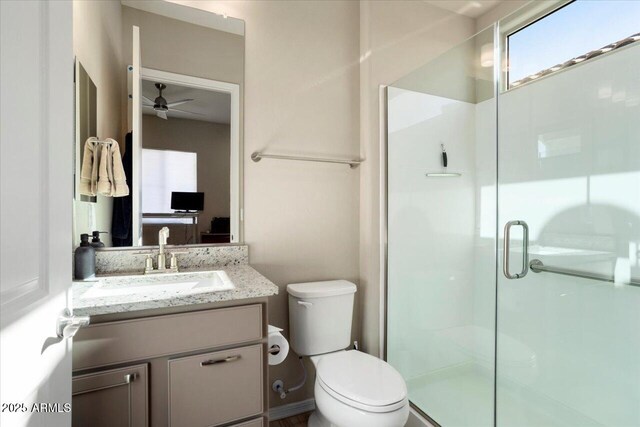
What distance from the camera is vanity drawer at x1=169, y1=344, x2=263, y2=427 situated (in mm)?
1184

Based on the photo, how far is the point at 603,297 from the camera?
1.59 meters

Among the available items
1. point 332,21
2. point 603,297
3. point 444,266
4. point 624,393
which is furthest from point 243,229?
point 624,393

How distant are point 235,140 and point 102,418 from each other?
1.34 metres

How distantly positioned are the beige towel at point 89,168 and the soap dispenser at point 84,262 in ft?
0.79

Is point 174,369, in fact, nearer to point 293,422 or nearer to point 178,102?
point 293,422

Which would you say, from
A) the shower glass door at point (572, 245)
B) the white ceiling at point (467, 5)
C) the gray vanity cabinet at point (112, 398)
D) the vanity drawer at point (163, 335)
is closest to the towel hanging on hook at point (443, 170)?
the shower glass door at point (572, 245)

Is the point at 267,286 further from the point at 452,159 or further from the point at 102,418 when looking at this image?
the point at 452,159

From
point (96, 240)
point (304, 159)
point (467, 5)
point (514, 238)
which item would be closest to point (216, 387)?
point (96, 240)

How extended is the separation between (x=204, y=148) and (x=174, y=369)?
3.59ft

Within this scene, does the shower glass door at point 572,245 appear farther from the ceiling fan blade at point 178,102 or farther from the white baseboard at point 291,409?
the ceiling fan blade at point 178,102

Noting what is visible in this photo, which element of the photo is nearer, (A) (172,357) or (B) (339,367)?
(A) (172,357)

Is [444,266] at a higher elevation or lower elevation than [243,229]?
lower

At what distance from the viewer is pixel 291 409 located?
1.96 meters

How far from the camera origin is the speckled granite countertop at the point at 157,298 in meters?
1.04
